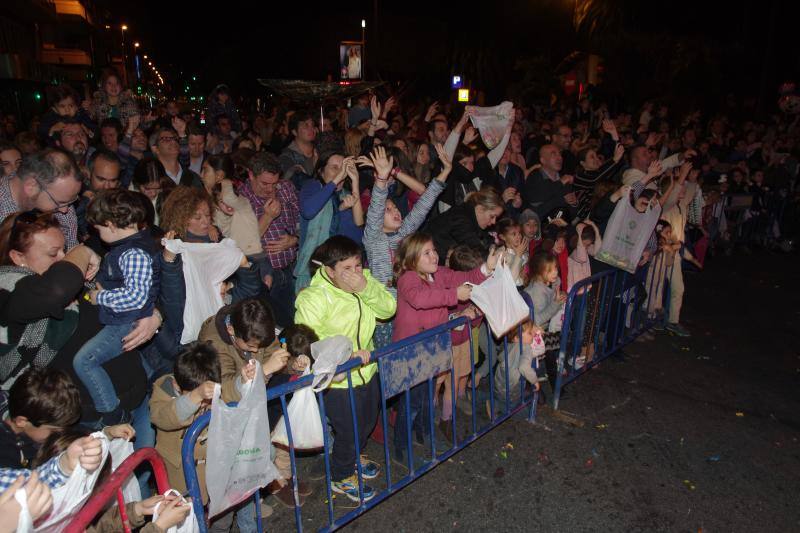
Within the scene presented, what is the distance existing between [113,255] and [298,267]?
198 centimetres

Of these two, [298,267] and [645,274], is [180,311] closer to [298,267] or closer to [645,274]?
[298,267]

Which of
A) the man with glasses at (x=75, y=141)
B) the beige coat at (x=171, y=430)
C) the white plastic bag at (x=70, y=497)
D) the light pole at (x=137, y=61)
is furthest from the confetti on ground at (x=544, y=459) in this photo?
the light pole at (x=137, y=61)

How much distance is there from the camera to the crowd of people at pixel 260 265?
119 inches

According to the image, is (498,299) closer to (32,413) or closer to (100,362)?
(100,362)

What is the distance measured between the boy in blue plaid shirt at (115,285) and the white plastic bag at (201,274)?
223 mm

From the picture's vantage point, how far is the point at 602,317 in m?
5.89

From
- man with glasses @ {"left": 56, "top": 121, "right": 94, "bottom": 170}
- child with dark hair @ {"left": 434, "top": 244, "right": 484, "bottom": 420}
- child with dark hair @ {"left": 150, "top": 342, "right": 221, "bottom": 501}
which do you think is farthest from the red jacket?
Answer: man with glasses @ {"left": 56, "top": 121, "right": 94, "bottom": 170}

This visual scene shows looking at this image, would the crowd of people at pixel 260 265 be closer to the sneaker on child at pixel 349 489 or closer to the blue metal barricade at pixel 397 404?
the sneaker on child at pixel 349 489

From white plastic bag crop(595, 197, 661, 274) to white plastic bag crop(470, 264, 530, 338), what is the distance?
93.7 inches

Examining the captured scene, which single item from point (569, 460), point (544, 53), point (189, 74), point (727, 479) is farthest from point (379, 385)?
Result: point (189, 74)

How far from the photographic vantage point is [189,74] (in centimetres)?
7156

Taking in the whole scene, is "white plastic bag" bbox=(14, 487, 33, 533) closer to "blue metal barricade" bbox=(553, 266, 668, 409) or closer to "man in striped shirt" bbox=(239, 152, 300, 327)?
"man in striped shirt" bbox=(239, 152, 300, 327)

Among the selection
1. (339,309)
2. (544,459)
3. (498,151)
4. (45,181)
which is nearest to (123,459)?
(339,309)

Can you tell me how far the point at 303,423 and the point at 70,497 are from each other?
139cm
